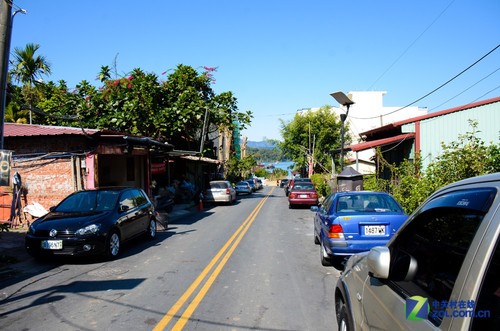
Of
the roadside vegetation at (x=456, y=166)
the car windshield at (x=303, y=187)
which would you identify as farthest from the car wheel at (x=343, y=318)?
the car windshield at (x=303, y=187)

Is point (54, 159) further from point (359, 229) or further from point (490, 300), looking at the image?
point (490, 300)

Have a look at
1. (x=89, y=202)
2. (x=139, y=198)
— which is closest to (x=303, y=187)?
(x=139, y=198)

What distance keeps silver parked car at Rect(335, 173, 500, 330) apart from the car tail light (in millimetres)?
3760

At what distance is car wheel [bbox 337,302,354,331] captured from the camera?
336cm

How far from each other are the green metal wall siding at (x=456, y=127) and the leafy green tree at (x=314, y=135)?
33835 millimetres

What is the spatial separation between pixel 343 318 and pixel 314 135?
155ft

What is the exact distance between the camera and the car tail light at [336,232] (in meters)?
7.25

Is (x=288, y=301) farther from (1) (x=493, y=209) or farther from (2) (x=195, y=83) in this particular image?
(2) (x=195, y=83)

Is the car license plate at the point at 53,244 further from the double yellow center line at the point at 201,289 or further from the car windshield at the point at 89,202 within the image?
the double yellow center line at the point at 201,289

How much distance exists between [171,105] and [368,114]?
3834 centimetres

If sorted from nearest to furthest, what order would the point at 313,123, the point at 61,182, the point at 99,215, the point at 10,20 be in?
the point at 10,20 < the point at 99,215 < the point at 61,182 < the point at 313,123

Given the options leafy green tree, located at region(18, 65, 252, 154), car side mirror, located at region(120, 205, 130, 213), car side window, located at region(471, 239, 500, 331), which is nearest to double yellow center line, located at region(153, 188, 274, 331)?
car side mirror, located at region(120, 205, 130, 213)

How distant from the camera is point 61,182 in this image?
13.7 m

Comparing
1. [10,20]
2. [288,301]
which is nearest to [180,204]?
[10,20]
